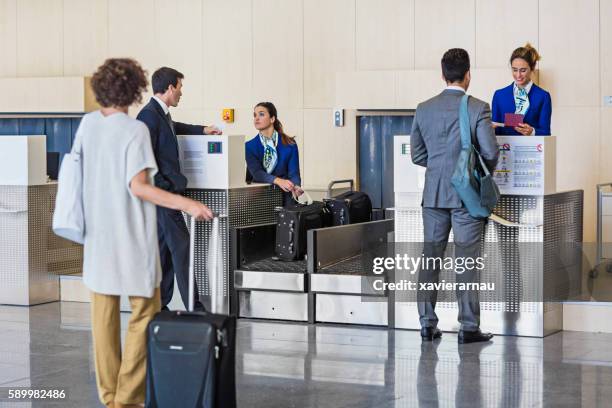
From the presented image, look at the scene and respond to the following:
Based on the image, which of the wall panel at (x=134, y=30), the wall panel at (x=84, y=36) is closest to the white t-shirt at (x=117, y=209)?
the wall panel at (x=134, y=30)

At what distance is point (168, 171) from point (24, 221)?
2.47 m

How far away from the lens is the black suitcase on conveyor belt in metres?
8.33

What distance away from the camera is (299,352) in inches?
266

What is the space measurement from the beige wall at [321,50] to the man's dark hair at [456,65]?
5202mm

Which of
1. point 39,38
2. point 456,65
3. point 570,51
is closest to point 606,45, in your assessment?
point 570,51

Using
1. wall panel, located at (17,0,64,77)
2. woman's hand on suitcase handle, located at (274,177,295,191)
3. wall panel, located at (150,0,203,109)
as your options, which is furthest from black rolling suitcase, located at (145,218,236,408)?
wall panel, located at (17,0,64,77)

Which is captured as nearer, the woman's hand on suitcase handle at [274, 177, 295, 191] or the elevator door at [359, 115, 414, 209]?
the woman's hand on suitcase handle at [274, 177, 295, 191]

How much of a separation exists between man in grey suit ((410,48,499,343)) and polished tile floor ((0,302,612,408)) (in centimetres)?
37

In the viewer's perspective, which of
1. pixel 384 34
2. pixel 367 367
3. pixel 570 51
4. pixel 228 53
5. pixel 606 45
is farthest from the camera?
pixel 228 53

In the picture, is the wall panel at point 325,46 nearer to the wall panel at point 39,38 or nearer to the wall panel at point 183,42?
the wall panel at point 183,42

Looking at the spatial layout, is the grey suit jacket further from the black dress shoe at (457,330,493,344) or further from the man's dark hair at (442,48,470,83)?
the black dress shoe at (457,330,493,344)

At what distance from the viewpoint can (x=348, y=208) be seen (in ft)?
29.2

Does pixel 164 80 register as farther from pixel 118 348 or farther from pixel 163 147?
pixel 118 348

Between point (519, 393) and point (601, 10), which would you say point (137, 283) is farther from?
point (601, 10)
